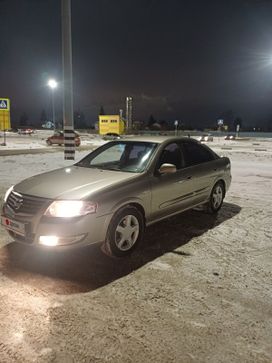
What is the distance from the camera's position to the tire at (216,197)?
623cm

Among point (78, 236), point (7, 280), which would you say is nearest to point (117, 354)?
point (78, 236)

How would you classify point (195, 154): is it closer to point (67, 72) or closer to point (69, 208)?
point (69, 208)

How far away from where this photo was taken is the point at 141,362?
240 cm

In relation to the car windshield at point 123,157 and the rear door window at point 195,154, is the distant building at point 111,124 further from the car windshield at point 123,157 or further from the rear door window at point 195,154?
the car windshield at point 123,157

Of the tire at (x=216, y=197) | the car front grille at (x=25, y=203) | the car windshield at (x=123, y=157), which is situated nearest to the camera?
the car front grille at (x=25, y=203)

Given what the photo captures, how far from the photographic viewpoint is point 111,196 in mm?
4027

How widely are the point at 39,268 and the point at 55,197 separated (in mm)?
896

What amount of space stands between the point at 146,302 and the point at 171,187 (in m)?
2.11

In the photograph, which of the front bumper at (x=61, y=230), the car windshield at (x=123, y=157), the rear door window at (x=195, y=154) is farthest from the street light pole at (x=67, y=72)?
the front bumper at (x=61, y=230)

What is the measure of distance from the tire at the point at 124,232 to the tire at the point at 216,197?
2.22 meters

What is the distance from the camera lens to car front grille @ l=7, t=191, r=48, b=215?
12.7 ft

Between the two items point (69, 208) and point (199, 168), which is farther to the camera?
point (199, 168)

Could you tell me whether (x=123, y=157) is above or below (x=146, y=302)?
above

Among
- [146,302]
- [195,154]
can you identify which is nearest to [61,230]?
[146,302]
